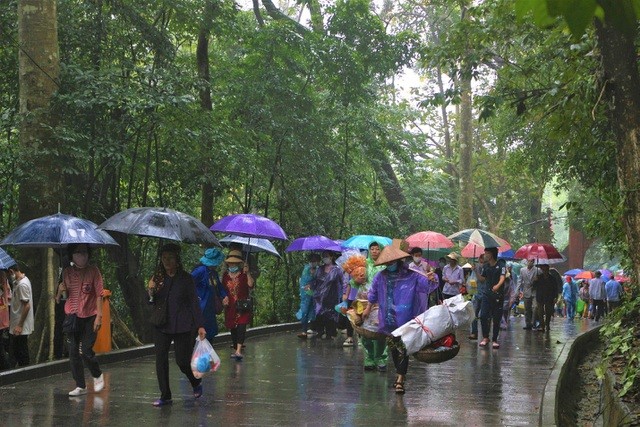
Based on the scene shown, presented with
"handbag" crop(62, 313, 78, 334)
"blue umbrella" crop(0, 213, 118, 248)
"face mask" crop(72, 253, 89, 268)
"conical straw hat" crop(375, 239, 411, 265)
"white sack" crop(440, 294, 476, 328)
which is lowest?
"handbag" crop(62, 313, 78, 334)

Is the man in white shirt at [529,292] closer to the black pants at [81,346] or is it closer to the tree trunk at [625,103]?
the black pants at [81,346]

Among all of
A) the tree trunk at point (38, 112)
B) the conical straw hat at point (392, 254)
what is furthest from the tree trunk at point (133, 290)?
the conical straw hat at point (392, 254)

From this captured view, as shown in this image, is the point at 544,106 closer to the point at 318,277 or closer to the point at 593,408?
the point at 593,408

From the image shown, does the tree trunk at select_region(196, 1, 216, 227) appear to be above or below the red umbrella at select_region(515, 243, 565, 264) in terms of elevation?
above

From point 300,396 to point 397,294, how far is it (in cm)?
168

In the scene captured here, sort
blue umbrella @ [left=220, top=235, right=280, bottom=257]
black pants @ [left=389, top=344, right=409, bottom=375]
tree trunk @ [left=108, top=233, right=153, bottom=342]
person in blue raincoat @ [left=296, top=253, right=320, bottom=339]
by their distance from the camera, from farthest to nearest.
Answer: person in blue raincoat @ [left=296, top=253, right=320, bottom=339]
blue umbrella @ [left=220, top=235, right=280, bottom=257]
tree trunk @ [left=108, top=233, right=153, bottom=342]
black pants @ [left=389, top=344, right=409, bottom=375]

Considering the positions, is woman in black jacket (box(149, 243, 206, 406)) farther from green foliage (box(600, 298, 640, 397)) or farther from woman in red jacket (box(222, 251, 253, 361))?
woman in red jacket (box(222, 251, 253, 361))

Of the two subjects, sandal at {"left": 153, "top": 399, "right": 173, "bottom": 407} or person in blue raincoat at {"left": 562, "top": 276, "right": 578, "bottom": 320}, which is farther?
person in blue raincoat at {"left": 562, "top": 276, "right": 578, "bottom": 320}

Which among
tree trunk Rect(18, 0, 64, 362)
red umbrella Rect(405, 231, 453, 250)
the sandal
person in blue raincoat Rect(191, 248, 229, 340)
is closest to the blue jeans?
red umbrella Rect(405, 231, 453, 250)

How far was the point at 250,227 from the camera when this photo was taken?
15180 millimetres

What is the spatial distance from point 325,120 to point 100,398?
15.6m

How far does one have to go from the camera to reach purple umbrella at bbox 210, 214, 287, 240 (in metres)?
15.1

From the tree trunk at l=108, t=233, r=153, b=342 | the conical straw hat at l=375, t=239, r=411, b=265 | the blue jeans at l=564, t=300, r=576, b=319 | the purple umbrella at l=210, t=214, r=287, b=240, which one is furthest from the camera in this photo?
the blue jeans at l=564, t=300, r=576, b=319

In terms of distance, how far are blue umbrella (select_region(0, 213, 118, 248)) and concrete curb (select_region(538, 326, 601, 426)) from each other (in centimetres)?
495
